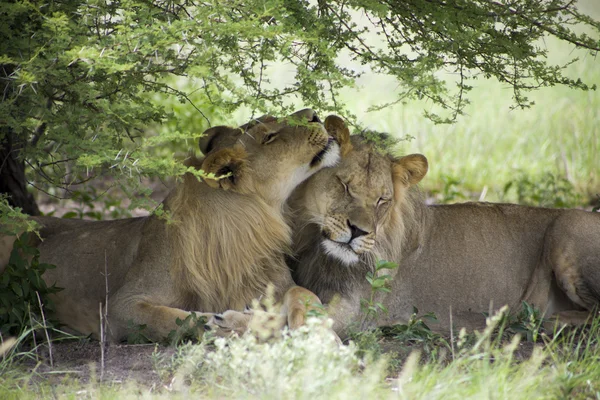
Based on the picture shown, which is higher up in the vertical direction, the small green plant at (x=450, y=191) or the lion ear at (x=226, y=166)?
the lion ear at (x=226, y=166)

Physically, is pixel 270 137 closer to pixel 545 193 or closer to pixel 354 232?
pixel 354 232

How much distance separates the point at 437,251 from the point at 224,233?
54.3 inches

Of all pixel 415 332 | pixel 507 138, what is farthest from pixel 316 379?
pixel 507 138

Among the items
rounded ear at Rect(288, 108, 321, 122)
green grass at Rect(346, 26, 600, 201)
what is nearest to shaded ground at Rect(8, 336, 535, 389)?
rounded ear at Rect(288, 108, 321, 122)

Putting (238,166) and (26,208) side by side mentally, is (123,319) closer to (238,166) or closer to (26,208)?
(238,166)

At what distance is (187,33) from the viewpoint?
11.6 ft

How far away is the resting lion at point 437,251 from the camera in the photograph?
14.1 feet

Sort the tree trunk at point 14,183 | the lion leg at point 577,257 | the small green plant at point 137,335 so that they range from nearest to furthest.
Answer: the small green plant at point 137,335, the lion leg at point 577,257, the tree trunk at point 14,183

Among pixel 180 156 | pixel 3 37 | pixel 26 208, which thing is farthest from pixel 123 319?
pixel 26 208

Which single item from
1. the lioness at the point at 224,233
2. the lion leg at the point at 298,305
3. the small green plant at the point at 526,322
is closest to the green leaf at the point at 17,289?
the lioness at the point at 224,233

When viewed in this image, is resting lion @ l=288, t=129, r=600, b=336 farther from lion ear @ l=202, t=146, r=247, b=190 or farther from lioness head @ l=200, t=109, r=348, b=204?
lion ear @ l=202, t=146, r=247, b=190

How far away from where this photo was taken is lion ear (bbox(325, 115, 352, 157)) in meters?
4.19

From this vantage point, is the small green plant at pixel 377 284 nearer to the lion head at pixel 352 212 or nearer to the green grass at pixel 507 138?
the lion head at pixel 352 212

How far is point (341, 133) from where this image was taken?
13.9 ft
